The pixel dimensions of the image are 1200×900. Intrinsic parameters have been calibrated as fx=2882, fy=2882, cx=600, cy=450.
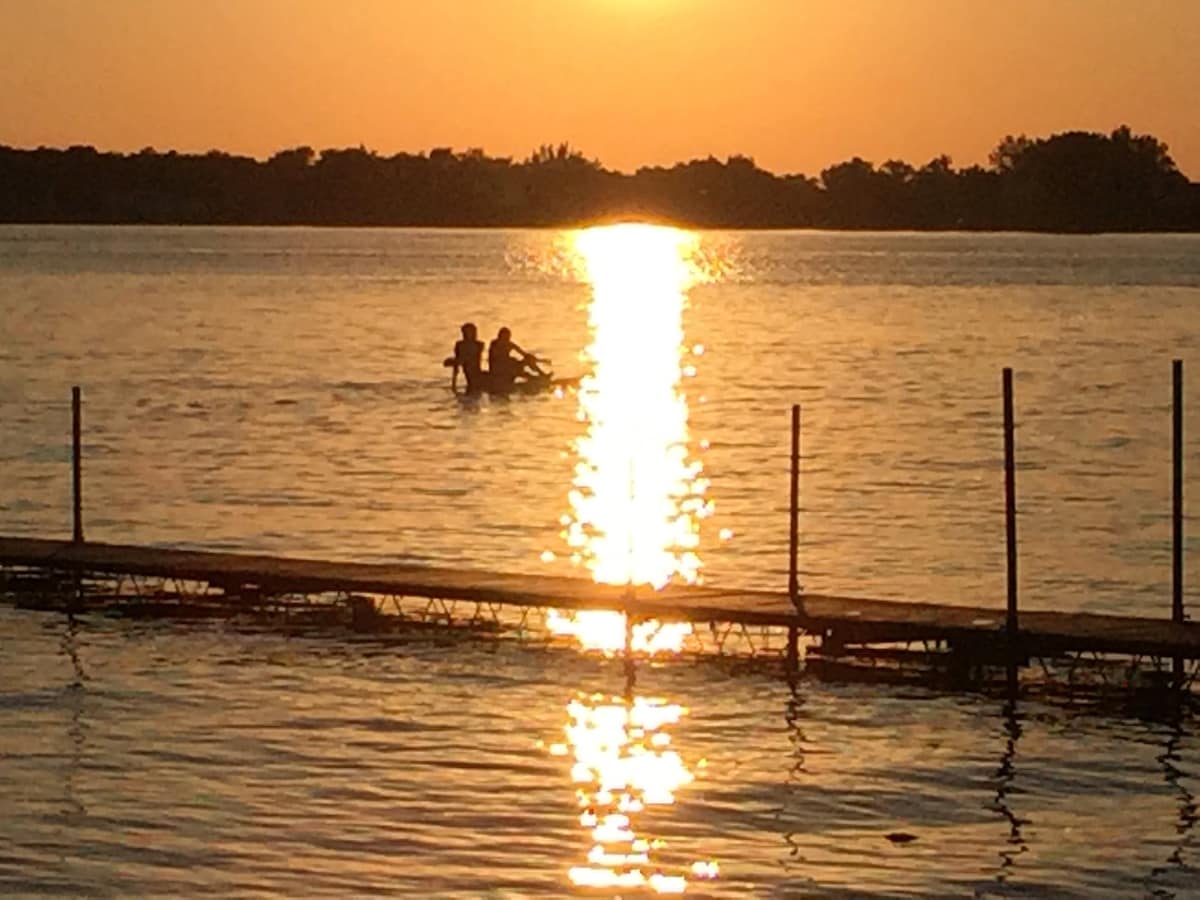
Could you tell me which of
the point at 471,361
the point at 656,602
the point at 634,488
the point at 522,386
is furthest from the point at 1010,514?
the point at 522,386

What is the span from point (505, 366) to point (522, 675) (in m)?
34.4

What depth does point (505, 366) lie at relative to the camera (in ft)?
193

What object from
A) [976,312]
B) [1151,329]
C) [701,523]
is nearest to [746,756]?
[701,523]

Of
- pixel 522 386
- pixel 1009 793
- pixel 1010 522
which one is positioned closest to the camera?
pixel 1009 793

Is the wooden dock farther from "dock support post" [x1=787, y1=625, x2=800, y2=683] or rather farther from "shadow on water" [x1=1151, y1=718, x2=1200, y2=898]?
"shadow on water" [x1=1151, y1=718, x2=1200, y2=898]

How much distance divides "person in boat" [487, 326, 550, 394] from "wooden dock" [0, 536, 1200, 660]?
30133 mm

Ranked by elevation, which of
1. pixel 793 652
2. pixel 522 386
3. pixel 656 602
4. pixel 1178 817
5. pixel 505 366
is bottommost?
pixel 1178 817

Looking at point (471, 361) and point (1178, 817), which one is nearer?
point (1178, 817)

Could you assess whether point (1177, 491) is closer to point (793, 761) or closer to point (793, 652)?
point (793, 652)

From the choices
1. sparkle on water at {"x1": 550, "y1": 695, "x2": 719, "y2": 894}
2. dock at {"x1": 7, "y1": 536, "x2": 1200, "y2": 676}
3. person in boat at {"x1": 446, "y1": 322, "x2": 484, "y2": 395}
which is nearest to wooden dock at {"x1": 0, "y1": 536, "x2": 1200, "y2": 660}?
dock at {"x1": 7, "y1": 536, "x2": 1200, "y2": 676}

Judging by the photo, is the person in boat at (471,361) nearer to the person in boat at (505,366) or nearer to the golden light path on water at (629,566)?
the person in boat at (505,366)

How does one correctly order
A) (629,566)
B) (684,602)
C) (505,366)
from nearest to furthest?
(684,602), (629,566), (505,366)

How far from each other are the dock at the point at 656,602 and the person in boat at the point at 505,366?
2960 cm

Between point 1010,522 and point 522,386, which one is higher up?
point 1010,522
